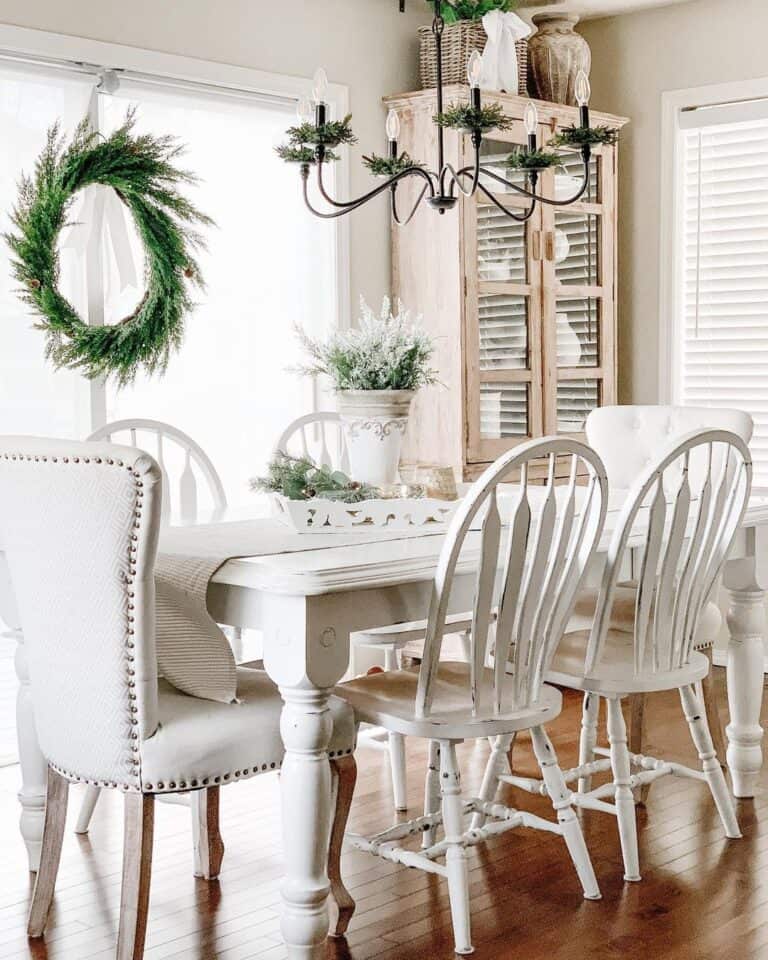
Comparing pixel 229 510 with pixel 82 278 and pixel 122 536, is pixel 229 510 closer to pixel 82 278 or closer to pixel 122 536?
pixel 82 278

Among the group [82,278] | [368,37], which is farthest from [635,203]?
[82,278]

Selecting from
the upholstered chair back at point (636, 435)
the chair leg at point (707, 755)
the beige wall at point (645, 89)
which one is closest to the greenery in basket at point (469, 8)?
the beige wall at point (645, 89)

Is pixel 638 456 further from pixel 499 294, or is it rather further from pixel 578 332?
pixel 578 332

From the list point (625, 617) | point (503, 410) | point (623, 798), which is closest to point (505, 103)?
point (503, 410)

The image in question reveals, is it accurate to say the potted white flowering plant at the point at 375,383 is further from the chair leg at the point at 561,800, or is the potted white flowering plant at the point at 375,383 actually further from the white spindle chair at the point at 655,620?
the chair leg at the point at 561,800

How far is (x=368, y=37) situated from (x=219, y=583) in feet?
9.42

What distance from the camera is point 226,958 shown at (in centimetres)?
250

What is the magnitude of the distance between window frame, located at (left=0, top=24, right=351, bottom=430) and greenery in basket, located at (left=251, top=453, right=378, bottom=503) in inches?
53.2

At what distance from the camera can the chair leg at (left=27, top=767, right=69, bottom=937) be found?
100 inches

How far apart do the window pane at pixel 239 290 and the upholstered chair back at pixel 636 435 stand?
1099mm

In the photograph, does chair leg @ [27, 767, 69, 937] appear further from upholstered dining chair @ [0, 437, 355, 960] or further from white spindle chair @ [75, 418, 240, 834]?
white spindle chair @ [75, 418, 240, 834]

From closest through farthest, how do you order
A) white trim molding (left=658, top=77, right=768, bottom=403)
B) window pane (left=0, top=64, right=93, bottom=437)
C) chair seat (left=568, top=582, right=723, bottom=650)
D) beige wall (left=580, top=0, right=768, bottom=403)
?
chair seat (left=568, top=582, right=723, bottom=650), window pane (left=0, top=64, right=93, bottom=437), beige wall (left=580, top=0, right=768, bottom=403), white trim molding (left=658, top=77, right=768, bottom=403)

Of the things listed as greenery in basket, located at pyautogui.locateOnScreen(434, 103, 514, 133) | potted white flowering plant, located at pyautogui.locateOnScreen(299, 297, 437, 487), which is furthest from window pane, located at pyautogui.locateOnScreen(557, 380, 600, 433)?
greenery in basket, located at pyautogui.locateOnScreen(434, 103, 514, 133)

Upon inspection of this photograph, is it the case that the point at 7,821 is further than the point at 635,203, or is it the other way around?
the point at 635,203
